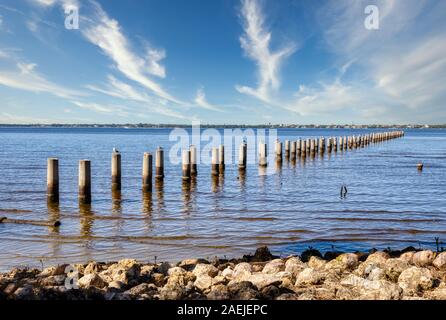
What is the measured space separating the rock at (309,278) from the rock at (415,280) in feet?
3.82

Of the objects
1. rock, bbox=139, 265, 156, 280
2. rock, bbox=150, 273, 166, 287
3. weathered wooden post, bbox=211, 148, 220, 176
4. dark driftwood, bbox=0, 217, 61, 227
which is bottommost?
rock, bbox=150, 273, 166, 287

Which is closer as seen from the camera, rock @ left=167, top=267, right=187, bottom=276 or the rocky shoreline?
the rocky shoreline

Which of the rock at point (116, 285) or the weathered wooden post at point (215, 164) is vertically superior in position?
the weathered wooden post at point (215, 164)

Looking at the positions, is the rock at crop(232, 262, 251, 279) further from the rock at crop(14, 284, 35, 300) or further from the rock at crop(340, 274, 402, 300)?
the rock at crop(14, 284, 35, 300)

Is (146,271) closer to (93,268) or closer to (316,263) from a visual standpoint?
(93,268)

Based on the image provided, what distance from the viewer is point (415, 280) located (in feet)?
21.7

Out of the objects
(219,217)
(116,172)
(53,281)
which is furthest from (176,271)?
(116,172)

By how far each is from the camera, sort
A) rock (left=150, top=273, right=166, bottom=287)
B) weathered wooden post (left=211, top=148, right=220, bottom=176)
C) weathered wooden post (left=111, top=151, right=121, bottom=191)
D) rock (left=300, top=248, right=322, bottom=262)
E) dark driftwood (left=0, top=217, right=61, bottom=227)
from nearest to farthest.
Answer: rock (left=150, top=273, right=166, bottom=287) → rock (left=300, top=248, right=322, bottom=262) → dark driftwood (left=0, top=217, right=61, bottom=227) → weathered wooden post (left=111, top=151, right=121, bottom=191) → weathered wooden post (left=211, top=148, right=220, bottom=176)

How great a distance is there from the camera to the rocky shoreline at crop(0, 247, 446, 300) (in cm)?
607

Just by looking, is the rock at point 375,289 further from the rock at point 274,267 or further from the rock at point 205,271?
the rock at point 205,271

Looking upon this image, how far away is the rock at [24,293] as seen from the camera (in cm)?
597

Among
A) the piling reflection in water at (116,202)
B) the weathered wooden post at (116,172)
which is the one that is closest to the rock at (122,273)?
the piling reflection in water at (116,202)

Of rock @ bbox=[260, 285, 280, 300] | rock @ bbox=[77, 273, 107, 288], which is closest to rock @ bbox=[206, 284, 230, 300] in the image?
rock @ bbox=[260, 285, 280, 300]
